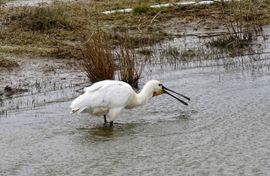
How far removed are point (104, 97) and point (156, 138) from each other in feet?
3.76

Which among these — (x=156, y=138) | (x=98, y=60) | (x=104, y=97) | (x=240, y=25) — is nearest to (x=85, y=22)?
(x=240, y=25)

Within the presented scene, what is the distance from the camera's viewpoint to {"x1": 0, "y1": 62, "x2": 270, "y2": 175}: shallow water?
26.0ft

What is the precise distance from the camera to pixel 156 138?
29.9 ft

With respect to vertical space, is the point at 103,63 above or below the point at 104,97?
above

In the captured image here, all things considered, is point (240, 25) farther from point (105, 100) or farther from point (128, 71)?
point (105, 100)

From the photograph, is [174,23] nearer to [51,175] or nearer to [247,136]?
[247,136]

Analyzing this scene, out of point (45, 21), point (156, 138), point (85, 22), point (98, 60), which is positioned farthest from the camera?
point (85, 22)

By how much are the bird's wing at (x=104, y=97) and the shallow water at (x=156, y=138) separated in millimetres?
328

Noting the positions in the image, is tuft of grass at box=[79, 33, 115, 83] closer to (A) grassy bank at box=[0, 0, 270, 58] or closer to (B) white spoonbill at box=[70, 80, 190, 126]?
(A) grassy bank at box=[0, 0, 270, 58]

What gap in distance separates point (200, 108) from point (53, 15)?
7716mm

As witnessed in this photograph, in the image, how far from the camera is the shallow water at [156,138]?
792cm

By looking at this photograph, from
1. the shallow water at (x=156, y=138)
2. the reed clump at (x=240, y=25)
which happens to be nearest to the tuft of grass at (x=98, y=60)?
the shallow water at (x=156, y=138)

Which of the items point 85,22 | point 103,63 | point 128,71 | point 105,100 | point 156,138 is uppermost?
point 85,22

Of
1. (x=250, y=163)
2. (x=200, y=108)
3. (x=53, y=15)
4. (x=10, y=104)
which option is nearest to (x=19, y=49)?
(x=53, y=15)
